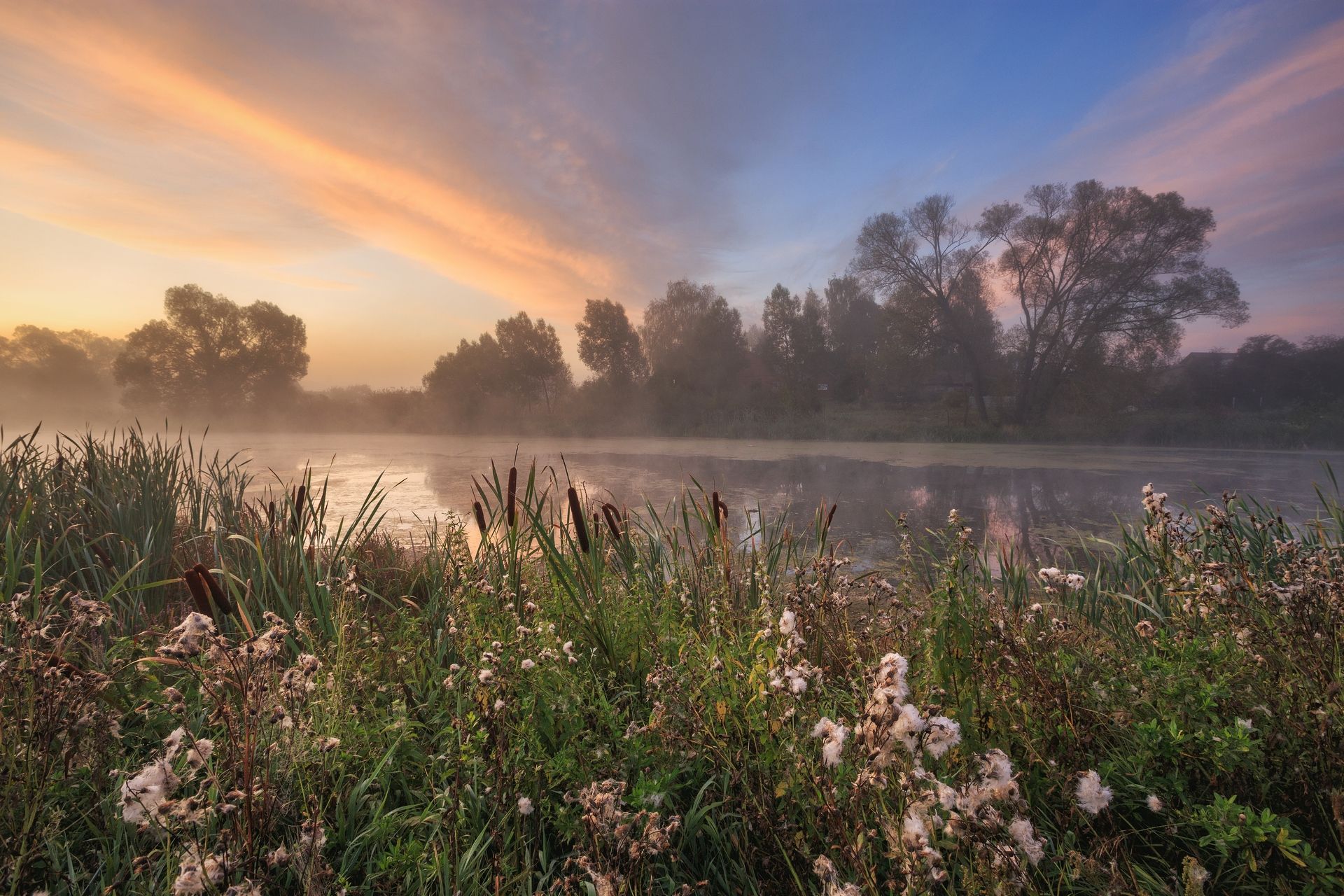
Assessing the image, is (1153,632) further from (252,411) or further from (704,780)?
(252,411)

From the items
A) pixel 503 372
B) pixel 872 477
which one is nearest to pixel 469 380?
pixel 503 372

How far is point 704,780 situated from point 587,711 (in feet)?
1.68

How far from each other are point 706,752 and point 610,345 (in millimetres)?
36606

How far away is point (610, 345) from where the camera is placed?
37.2 meters

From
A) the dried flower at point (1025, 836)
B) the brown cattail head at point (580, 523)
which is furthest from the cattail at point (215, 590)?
the dried flower at point (1025, 836)

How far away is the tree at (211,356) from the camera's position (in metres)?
38.1

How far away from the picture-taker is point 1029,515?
9.86m

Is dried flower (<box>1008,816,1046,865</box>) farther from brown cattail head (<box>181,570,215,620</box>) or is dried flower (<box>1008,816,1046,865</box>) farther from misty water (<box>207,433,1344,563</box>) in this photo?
misty water (<box>207,433,1344,563</box>)

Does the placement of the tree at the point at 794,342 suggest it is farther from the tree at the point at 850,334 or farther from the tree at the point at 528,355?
the tree at the point at 528,355

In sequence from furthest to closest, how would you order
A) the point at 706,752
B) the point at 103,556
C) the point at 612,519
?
the point at 612,519
the point at 103,556
the point at 706,752

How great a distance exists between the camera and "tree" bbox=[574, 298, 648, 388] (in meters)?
37.2

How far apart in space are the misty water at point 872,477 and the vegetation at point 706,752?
2082 millimetres

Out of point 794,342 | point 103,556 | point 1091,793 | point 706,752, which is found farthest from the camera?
point 794,342

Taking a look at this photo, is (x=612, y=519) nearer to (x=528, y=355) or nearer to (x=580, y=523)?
(x=580, y=523)
